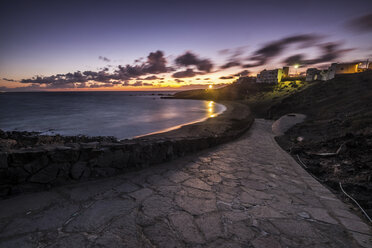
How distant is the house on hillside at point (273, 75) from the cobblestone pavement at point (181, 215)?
269 ft

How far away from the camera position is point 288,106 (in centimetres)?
2525

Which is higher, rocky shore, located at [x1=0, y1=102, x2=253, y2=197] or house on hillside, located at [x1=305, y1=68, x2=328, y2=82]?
house on hillside, located at [x1=305, y1=68, x2=328, y2=82]

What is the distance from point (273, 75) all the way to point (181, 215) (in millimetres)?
86094

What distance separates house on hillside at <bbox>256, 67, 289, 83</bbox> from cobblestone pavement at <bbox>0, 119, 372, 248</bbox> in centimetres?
8212

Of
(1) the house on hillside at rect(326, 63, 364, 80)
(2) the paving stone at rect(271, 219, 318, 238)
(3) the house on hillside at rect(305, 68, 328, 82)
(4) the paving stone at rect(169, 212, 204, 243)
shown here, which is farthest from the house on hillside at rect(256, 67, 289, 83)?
(4) the paving stone at rect(169, 212, 204, 243)

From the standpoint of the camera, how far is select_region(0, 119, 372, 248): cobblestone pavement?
194cm

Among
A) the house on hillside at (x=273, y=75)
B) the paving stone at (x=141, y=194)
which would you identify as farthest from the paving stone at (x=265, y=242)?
the house on hillside at (x=273, y=75)

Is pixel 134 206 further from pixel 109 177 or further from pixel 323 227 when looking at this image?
pixel 323 227

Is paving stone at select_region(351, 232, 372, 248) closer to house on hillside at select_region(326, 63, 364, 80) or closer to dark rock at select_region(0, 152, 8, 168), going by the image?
dark rock at select_region(0, 152, 8, 168)

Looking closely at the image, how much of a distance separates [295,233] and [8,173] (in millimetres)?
4299

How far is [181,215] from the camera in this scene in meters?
2.41

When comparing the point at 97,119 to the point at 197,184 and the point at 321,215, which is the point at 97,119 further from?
the point at 321,215

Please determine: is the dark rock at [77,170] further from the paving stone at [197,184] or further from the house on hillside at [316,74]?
the house on hillside at [316,74]

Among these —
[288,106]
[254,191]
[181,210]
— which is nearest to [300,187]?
[254,191]
